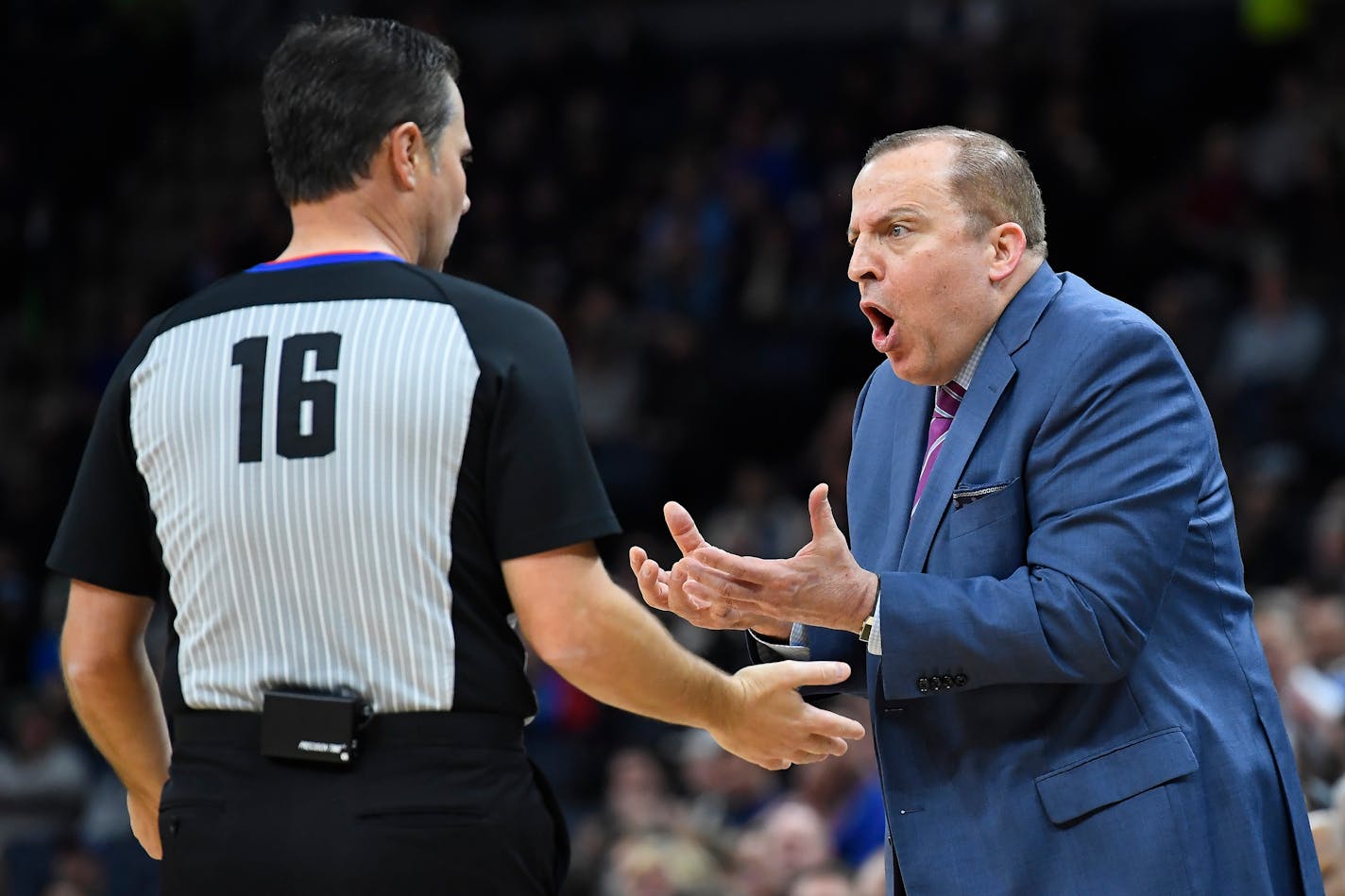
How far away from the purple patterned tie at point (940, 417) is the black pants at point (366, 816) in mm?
1077

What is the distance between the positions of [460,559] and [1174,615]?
1.32 meters

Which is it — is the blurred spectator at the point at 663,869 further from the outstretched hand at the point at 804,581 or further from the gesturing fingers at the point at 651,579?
the outstretched hand at the point at 804,581

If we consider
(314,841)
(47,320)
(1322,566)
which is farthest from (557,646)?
(47,320)

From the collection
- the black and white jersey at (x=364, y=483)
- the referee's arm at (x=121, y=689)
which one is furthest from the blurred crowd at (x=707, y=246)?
the black and white jersey at (x=364, y=483)

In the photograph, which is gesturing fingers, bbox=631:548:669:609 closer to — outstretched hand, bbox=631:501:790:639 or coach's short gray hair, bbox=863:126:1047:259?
outstretched hand, bbox=631:501:790:639

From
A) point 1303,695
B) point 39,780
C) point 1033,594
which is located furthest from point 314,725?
point 39,780

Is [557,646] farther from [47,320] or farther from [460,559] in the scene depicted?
[47,320]

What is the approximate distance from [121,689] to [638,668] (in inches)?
37.2

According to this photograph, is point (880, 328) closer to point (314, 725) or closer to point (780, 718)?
point (780, 718)

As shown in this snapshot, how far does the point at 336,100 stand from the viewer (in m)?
2.77

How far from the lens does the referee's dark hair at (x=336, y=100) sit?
2779 mm

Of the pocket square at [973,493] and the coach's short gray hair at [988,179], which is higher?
the coach's short gray hair at [988,179]

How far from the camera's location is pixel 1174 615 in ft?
10.0

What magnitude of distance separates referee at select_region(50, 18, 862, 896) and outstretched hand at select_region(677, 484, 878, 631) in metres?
0.19
